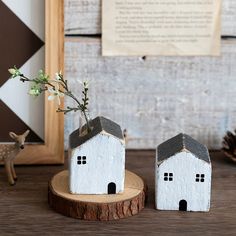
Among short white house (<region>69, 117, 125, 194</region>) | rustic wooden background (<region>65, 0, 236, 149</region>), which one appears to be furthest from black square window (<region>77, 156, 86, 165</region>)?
rustic wooden background (<region>65, 0, 236, 149</region>)

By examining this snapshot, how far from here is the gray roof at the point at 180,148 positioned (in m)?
0.76

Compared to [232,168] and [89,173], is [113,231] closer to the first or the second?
[89,173]

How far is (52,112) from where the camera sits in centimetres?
93

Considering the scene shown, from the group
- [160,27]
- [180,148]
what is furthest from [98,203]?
[160,27]

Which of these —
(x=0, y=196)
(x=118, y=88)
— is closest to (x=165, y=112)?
(x=118, y=88)

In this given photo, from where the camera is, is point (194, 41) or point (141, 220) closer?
point (141, 220)

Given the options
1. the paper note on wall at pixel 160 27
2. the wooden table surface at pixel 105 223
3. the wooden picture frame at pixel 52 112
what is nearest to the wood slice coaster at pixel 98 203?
the wooden table surface at pixel 105 223

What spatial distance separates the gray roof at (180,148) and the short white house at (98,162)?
0.06 metres

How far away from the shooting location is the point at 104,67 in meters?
0.99

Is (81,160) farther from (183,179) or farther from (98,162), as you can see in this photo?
(183,179)

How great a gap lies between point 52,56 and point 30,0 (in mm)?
95

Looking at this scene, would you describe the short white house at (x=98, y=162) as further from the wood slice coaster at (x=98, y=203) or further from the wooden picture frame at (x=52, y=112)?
the wooden picture frame at (x=52, y=112)

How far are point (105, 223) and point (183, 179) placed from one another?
0.12m

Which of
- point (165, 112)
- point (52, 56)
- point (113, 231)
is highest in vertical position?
point (52, 56)
